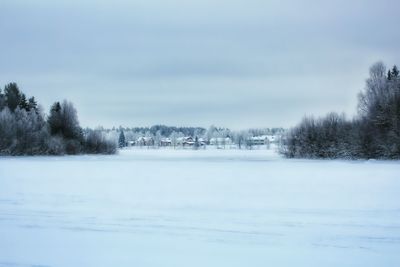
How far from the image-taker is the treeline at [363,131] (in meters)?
57.3

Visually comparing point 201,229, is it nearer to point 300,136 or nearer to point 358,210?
point 358,210

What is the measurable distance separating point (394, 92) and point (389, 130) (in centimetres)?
524

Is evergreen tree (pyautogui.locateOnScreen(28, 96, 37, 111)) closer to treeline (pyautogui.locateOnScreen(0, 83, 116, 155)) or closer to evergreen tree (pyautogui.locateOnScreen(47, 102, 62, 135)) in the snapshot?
treeline (pyautogui.locateOnScreen(0, 83, 116, 155))

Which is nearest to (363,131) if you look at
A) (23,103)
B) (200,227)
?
(200,227)

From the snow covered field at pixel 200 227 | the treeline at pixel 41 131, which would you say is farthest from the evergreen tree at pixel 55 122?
the snow covered field at pixel 200 227

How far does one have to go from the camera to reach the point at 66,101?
9344cm

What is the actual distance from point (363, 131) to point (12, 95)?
7231cm

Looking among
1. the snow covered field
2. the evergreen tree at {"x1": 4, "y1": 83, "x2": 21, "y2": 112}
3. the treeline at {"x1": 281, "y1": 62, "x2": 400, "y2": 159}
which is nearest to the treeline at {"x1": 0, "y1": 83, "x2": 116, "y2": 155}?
the evergreen tree at {"x1": 4, "y1": 83, "x2": 21, "y2": 112}

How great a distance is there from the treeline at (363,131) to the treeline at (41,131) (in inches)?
1611

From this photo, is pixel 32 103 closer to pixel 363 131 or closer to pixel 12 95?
pixel 12 95

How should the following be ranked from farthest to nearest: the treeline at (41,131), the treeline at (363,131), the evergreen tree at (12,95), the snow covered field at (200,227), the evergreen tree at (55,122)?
the evergreen tree at (12,95) < the evergreen tree at (55,122) < the treeline at (41,131) < the treeline at (363,131) < the snow covered field at (200,227)

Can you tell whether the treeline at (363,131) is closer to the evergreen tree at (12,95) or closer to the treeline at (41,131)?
the treeline at (41,131)

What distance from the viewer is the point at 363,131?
198ft

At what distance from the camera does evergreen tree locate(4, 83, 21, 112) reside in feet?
316
